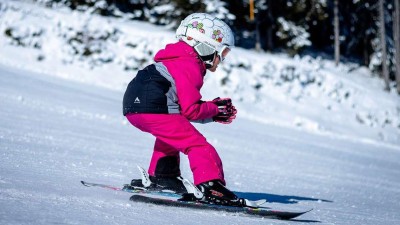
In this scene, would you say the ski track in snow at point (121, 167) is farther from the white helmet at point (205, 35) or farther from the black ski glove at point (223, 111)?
the white helmet at point (205, 35)

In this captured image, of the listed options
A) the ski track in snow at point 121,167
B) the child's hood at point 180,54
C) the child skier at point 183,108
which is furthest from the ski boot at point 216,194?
the child's hood at point 180,54

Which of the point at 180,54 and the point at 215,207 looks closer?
the point at 215,207

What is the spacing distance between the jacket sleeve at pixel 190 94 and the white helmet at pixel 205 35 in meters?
0.38

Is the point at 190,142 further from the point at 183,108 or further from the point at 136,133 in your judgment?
the point at 136,133

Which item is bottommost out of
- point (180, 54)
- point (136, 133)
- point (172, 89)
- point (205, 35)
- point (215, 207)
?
point (215, 207)

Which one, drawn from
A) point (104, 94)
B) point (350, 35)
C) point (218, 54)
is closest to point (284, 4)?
point (350, 35)

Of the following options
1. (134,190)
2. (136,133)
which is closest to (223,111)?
(134,190)

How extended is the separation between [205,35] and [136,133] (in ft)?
→ 16.0

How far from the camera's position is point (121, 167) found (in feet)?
16.9

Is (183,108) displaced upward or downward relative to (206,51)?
downward

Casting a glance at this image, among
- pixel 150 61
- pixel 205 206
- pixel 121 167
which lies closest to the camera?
pixel 205 206

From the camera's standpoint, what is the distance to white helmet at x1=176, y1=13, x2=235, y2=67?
3.87 metres

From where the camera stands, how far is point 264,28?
2938 centimetres

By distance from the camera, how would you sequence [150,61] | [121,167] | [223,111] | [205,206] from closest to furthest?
1. [205,206]
2. [223,111]
3. [121,167]
4. [150,61]
